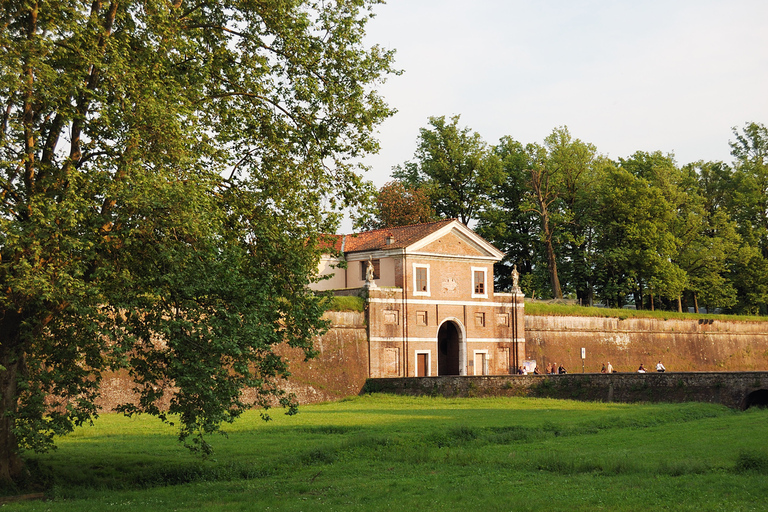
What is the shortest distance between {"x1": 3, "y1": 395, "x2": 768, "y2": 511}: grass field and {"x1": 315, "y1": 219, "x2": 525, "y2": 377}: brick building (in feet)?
58.6

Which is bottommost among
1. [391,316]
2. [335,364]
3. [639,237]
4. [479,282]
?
[335,364]

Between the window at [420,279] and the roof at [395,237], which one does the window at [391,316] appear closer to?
the window at [420,279]

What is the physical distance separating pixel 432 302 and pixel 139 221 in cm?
3637

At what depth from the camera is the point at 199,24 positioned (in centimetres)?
1986

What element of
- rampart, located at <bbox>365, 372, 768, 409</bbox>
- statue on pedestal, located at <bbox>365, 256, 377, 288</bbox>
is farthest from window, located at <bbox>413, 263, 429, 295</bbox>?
rampart, located at <bbox>365, 372, 768, 409</bbox>

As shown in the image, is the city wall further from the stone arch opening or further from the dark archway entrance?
the dark archway entrance

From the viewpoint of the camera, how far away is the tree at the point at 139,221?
16.3 m

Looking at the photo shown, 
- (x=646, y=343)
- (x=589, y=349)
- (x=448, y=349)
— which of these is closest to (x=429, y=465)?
(x=448, y=349)

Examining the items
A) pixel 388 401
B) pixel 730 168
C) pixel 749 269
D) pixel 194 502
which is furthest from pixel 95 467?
pixel 730 168

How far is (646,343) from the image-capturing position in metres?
65.3

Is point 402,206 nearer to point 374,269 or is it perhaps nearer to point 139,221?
point 374,269

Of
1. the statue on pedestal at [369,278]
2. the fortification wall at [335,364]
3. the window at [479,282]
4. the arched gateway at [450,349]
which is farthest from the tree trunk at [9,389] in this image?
the window at [479,282]

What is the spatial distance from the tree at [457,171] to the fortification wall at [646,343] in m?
15.3

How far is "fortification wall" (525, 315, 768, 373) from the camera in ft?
196
